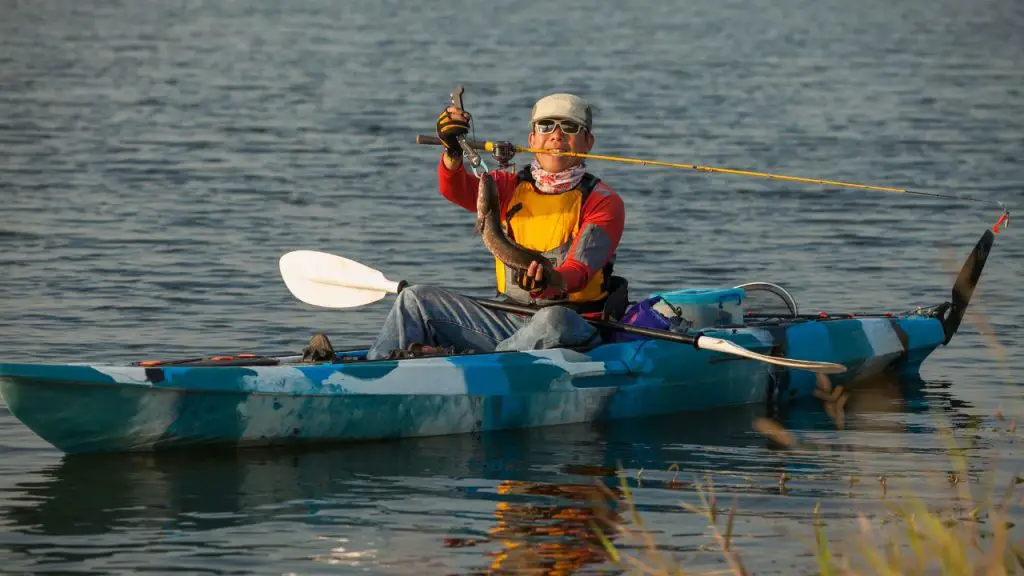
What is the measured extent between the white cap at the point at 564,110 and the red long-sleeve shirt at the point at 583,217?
0.34 meters

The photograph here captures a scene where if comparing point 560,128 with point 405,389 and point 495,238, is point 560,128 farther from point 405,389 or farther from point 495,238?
point 405,389

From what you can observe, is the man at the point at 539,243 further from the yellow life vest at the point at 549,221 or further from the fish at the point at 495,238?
the fish at the point at 495,238

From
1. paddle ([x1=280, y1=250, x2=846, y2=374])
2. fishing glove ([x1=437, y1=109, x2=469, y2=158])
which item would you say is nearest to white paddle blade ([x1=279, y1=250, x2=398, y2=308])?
paddle ([x1=280, y1=250, x2=846, y2=374])

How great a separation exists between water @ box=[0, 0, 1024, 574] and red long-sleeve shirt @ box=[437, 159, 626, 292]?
87 centimetres

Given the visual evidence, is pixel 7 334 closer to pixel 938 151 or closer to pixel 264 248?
pixel 264 248

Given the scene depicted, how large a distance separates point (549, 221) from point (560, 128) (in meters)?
0.47

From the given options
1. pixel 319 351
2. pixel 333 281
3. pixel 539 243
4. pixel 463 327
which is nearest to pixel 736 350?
pixel 539 243

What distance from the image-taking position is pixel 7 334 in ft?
42.2

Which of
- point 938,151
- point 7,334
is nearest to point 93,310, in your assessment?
point 7,334

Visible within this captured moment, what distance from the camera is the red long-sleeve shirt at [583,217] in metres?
10.1

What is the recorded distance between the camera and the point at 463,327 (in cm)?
1037

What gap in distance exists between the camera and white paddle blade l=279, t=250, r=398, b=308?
37.8 ft

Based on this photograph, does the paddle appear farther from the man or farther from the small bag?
the man

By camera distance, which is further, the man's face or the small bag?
the small bag
